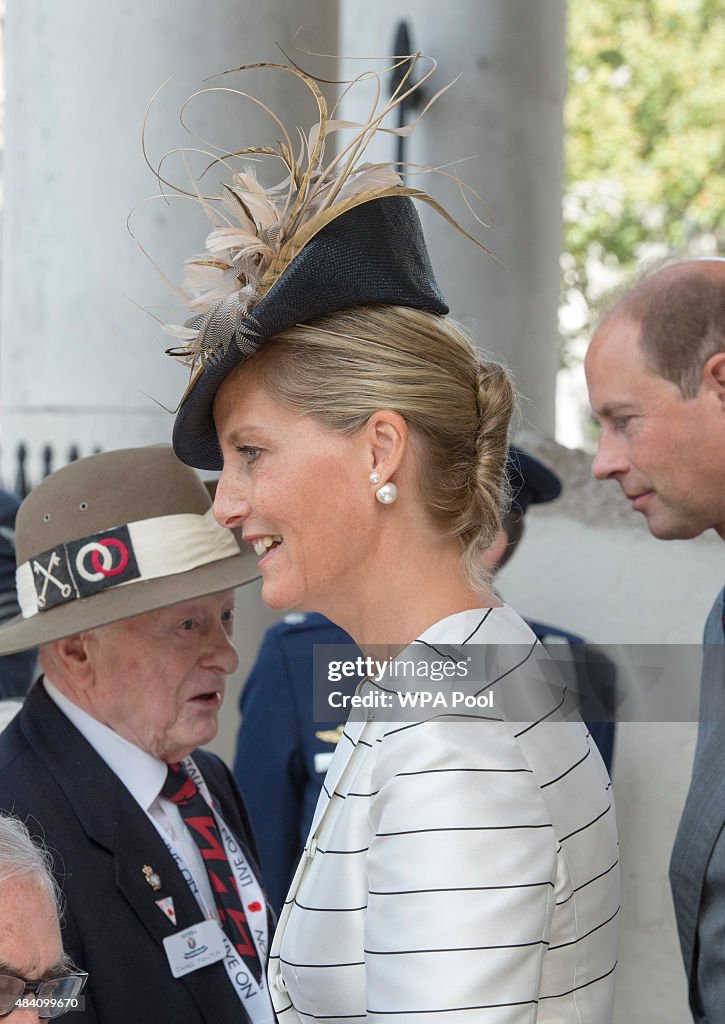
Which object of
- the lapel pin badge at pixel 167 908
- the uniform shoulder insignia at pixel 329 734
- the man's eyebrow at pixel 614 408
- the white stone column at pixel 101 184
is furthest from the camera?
the white stone column at pixel 101 184

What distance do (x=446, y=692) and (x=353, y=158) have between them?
0.71 metres

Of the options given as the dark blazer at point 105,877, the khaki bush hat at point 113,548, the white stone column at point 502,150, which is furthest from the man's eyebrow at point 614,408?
the white stone column at point 502,150

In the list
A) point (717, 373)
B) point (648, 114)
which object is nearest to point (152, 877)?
point (717, 373)

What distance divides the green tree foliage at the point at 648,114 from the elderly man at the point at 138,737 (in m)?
14.0

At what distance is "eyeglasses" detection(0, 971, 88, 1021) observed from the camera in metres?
1.46

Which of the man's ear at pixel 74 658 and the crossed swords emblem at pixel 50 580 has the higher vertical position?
the crossed swords emblem at pixel 50 580

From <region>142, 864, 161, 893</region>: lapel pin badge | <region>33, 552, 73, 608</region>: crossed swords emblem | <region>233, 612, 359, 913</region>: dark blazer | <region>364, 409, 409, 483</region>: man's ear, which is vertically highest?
<region>364, 409, 409, 483</region>: man's ear

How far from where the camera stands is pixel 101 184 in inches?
169

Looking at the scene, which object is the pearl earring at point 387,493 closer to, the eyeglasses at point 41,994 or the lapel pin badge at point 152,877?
the eyeglasses at point 41,994

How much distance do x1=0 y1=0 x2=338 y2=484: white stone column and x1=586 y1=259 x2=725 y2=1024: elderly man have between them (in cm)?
202

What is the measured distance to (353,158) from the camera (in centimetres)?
169

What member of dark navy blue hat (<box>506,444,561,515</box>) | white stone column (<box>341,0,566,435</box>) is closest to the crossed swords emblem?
dark navy blue hat (<box>506,444,561,515</box>)

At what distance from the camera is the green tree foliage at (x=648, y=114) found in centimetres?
1588

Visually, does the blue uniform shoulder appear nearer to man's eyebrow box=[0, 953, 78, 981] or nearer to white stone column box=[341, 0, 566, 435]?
man's eyebrow box=[0, 953, 78, 981]
